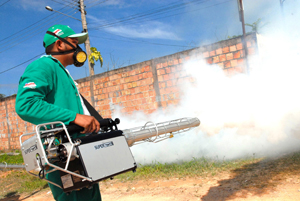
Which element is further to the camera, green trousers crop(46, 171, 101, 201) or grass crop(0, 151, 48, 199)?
grass crop(0, 151, 48, 199)

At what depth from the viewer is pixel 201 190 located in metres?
3.53

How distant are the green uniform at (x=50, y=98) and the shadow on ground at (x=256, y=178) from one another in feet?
6.97

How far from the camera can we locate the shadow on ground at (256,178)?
10.4 ft

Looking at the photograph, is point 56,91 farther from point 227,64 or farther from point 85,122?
point 227,64

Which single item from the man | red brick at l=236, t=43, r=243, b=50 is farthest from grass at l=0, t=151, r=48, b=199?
red brick at l=236, t=43, r=243, b=50

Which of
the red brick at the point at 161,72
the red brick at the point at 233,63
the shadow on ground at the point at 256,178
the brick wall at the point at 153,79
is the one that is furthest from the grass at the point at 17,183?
the red brick at the point at 233,63

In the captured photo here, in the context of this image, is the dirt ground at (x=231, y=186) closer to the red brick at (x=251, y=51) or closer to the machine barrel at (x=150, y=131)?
the machine barrel at (x=150, y=131)

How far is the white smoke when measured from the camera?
A: 15.4 ft

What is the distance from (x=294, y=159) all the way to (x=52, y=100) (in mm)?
3760

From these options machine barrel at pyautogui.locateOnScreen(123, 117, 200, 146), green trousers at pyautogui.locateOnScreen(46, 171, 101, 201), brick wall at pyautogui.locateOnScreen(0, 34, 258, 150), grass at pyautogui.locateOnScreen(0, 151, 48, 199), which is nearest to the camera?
green trousers at pyautogui.locateOnScreen(46, 171, 101, 201)

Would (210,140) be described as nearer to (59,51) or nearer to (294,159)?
(294,159)

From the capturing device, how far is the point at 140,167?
5238 mm

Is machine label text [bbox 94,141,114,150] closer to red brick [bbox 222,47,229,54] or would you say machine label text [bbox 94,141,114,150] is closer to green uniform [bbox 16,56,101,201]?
green uniform [bbox 16,56,101,201]

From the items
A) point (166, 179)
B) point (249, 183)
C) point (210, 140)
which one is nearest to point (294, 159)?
point (249, 183)
